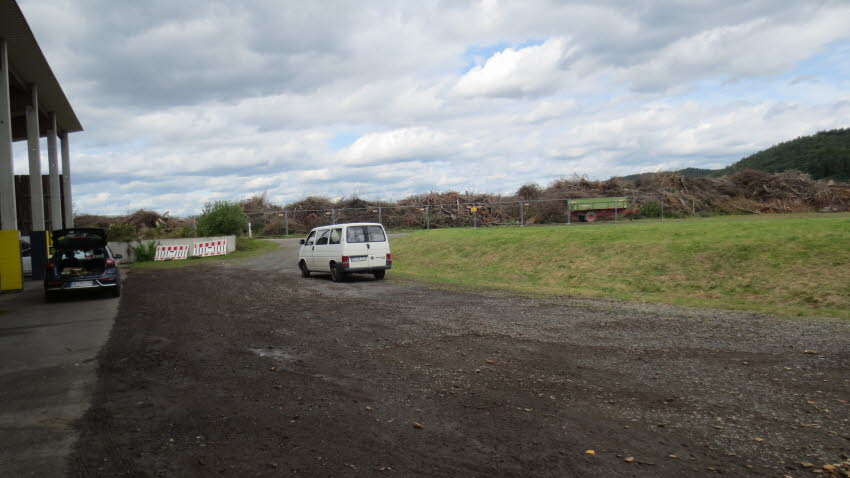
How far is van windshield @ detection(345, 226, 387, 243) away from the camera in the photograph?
17.2 meters

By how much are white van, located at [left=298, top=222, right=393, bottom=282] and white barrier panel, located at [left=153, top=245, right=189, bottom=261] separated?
15.8 metres

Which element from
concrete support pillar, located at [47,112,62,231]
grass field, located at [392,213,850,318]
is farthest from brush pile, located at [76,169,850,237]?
grass field, located at [392,213,850,318]

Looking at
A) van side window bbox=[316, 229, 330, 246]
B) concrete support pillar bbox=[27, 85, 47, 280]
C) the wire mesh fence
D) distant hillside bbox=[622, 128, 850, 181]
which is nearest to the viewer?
van side window bbox=[316, 229, 330, 246]

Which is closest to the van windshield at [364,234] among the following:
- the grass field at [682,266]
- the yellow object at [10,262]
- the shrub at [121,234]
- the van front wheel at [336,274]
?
the van front wheel at [336,274]

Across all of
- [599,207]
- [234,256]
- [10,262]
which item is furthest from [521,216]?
[10,262]

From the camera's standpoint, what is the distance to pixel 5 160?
17.4 m

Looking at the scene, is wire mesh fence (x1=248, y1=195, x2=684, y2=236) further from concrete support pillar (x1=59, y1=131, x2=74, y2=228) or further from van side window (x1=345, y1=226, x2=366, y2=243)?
van side window (x1=345, y1=226, x2=366, y2=243)

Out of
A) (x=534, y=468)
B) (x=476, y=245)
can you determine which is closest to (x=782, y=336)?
(x=534, y=468)

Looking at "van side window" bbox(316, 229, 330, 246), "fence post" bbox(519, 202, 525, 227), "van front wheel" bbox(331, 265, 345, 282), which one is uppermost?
"fence post" bbox(519, 202, 525, 227)

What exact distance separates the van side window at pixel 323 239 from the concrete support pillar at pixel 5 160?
30.6ft

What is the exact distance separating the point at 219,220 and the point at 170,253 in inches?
189

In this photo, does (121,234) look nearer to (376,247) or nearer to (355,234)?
(355,234)

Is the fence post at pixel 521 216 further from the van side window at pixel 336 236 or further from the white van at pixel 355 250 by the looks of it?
the van side window at pixel 336 236

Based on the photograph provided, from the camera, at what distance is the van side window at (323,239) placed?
18250 mm
